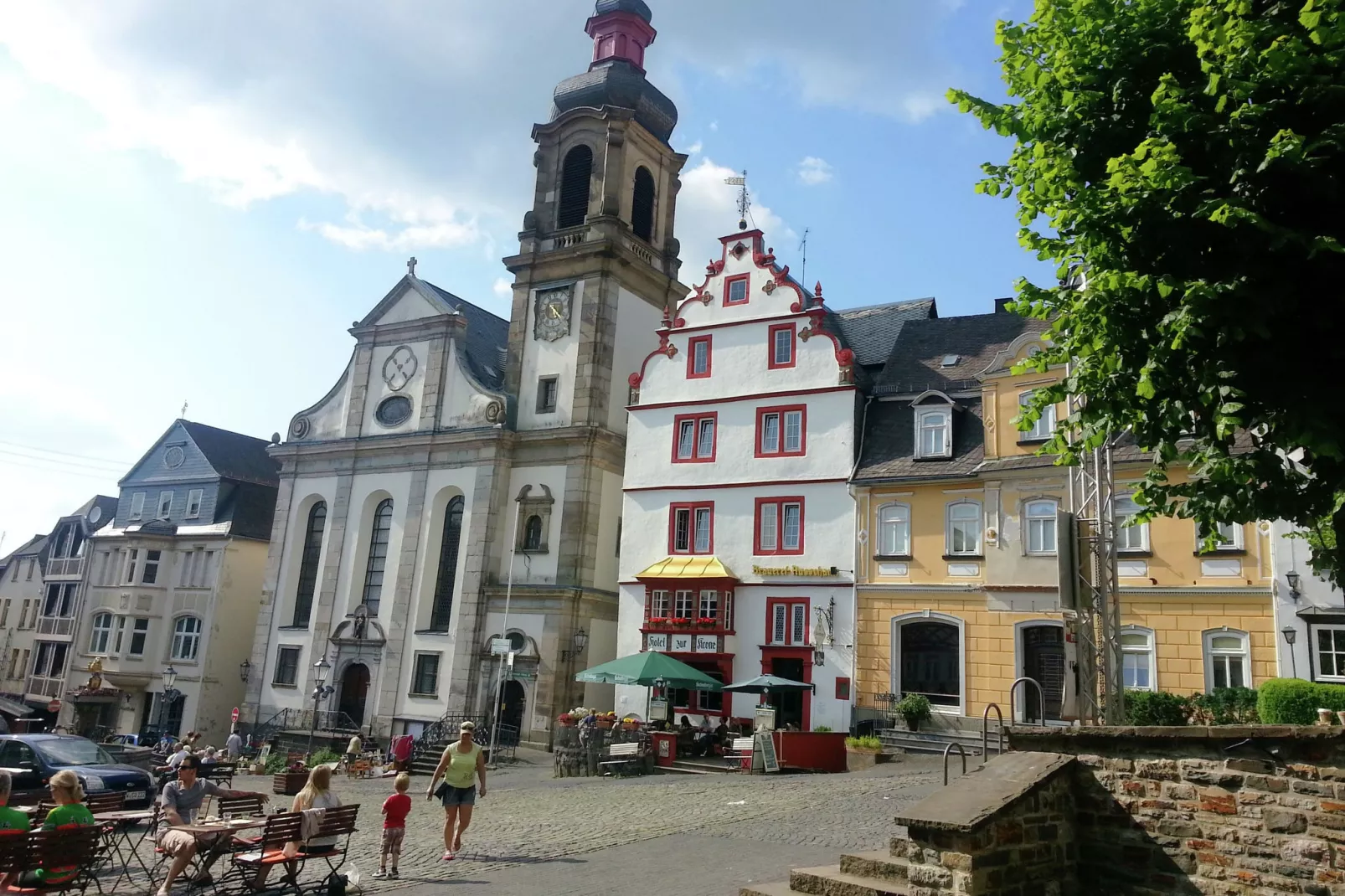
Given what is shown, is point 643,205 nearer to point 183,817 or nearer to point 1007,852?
point 183,817

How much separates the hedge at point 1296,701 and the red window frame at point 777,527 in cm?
1214

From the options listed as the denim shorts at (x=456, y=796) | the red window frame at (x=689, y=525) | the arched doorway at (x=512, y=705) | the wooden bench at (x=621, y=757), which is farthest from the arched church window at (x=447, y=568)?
the denim shorts at (x=456, y=796)

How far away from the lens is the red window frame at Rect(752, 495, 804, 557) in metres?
29.4

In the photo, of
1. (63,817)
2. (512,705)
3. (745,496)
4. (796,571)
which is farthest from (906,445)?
(63,817)

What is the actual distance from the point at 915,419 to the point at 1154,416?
58.7 ft

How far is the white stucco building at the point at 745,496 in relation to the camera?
2862cm

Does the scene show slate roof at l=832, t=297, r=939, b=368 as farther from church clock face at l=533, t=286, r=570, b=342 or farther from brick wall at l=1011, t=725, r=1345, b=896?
brick wall at l=1011, t=725, r=1345, b=896

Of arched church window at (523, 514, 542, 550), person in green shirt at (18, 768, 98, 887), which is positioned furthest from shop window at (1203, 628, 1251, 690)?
person in green shirt at (18, 768, 98, 887)

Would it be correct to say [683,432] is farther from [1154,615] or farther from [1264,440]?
[1264,440]

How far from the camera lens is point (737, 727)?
28.1 m

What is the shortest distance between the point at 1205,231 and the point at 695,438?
2291 cm

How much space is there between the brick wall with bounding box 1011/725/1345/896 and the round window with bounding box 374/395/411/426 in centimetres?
3438

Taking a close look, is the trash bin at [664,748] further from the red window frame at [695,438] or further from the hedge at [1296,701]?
the hedge at [1296,701]

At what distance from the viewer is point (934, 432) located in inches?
1104
